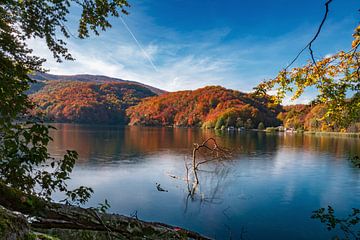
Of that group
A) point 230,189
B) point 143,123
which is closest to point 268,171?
point 230,189

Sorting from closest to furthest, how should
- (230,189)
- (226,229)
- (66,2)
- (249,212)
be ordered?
(66,2) < (226,229) < (249,212) < (230,189)

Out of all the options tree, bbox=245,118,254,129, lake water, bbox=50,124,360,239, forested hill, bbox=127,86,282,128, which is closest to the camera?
lake water, bbox=50,124,360,239

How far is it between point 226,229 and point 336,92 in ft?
30.3

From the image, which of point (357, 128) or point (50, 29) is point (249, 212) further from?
point (357, 128)

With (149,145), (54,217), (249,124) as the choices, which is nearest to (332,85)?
(54,217)

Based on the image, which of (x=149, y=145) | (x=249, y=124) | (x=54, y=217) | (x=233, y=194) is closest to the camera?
(x=54, y=217)

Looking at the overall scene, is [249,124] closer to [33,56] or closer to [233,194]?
[233,194]

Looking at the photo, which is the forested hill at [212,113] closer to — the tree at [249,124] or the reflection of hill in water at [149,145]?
the tree at [249,124]

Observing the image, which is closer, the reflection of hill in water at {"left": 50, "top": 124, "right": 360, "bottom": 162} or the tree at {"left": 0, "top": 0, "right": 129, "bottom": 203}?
the tree at {"left": 0, "top": 0, "right": 129, "bottom": 203}

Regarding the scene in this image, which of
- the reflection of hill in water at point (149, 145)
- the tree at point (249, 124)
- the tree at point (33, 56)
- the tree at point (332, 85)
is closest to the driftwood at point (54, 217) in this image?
the tree at point (33, 56)

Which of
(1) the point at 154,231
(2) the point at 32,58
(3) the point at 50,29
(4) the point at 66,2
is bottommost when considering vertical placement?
(1) the point at 154,231

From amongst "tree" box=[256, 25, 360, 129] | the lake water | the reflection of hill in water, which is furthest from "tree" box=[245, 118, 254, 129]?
"tree" box=[256, 25, 360, 129]

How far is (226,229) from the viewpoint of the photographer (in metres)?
12.3

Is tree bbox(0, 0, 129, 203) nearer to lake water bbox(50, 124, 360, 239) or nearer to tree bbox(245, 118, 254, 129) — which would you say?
lake water bbox(50, 124, 360, 239)
